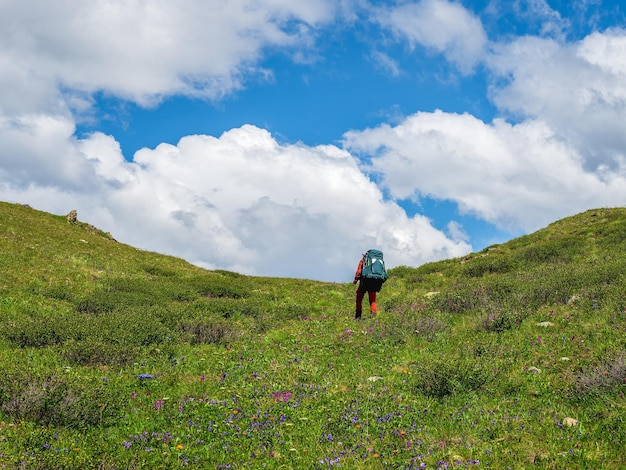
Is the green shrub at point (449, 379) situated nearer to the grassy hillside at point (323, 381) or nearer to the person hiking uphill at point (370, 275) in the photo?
the grassy hillside at point (323, 381)

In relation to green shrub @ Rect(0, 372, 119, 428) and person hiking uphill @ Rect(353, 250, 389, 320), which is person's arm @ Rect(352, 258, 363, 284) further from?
green shrub @ Rect(0, 372, 119, 428)

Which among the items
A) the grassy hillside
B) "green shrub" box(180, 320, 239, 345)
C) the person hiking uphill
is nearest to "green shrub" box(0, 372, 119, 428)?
the grassy hillside

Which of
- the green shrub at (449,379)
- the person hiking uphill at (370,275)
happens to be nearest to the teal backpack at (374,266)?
the person hiking uphill at (370,275)

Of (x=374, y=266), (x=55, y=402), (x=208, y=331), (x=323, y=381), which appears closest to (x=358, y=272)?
(x=374, y=266)

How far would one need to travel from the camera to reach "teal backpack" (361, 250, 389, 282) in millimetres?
17438

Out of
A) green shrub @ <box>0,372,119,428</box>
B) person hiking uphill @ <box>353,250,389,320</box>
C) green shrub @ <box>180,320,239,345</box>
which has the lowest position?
green shrub @ <box>0,372,119,428</box>

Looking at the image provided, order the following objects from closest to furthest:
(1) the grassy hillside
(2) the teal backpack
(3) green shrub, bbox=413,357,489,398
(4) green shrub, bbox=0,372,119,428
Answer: (1) the grassy hillside → (4) green shrub, bbox=0,372,119,428 → (3) green shrub, bbox=413,357,489,398 → (2) the teal backpack

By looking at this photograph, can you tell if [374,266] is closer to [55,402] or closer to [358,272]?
[358,272]

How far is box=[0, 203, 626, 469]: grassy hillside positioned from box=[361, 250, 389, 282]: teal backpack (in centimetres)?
151

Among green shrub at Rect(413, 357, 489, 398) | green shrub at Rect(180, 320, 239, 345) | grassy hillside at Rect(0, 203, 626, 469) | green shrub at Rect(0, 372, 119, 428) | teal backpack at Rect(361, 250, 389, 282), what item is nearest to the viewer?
grassy hillside at Rect(0, 203, 626, 469)

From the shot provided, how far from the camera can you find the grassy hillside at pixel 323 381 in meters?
6.35

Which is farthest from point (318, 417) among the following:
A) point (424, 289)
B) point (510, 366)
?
point (424, 289)

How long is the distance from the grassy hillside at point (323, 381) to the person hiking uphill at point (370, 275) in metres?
1.12

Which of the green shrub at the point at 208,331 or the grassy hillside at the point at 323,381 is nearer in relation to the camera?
the grassy hillside at the point at 323,381
